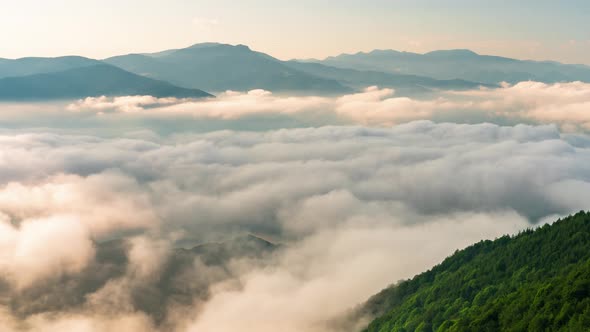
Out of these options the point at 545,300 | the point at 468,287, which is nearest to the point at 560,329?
the point at 545,300

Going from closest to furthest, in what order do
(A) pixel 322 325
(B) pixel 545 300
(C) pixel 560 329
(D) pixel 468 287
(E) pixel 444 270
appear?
(C) pixel 560 329 < (B) pixel 545 300 < (D) pixel 468 287 < (E) pixel 444 270 < (A) pixel 322 325

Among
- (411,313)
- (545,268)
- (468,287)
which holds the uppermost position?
(545,268)

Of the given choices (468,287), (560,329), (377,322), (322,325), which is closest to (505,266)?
(468,287)

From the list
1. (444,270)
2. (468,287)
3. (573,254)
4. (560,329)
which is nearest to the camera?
(560,329)

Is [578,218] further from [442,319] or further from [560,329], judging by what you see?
[560,329]

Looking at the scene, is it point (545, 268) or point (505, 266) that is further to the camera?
point (505, 266)

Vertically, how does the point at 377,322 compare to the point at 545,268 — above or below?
below
